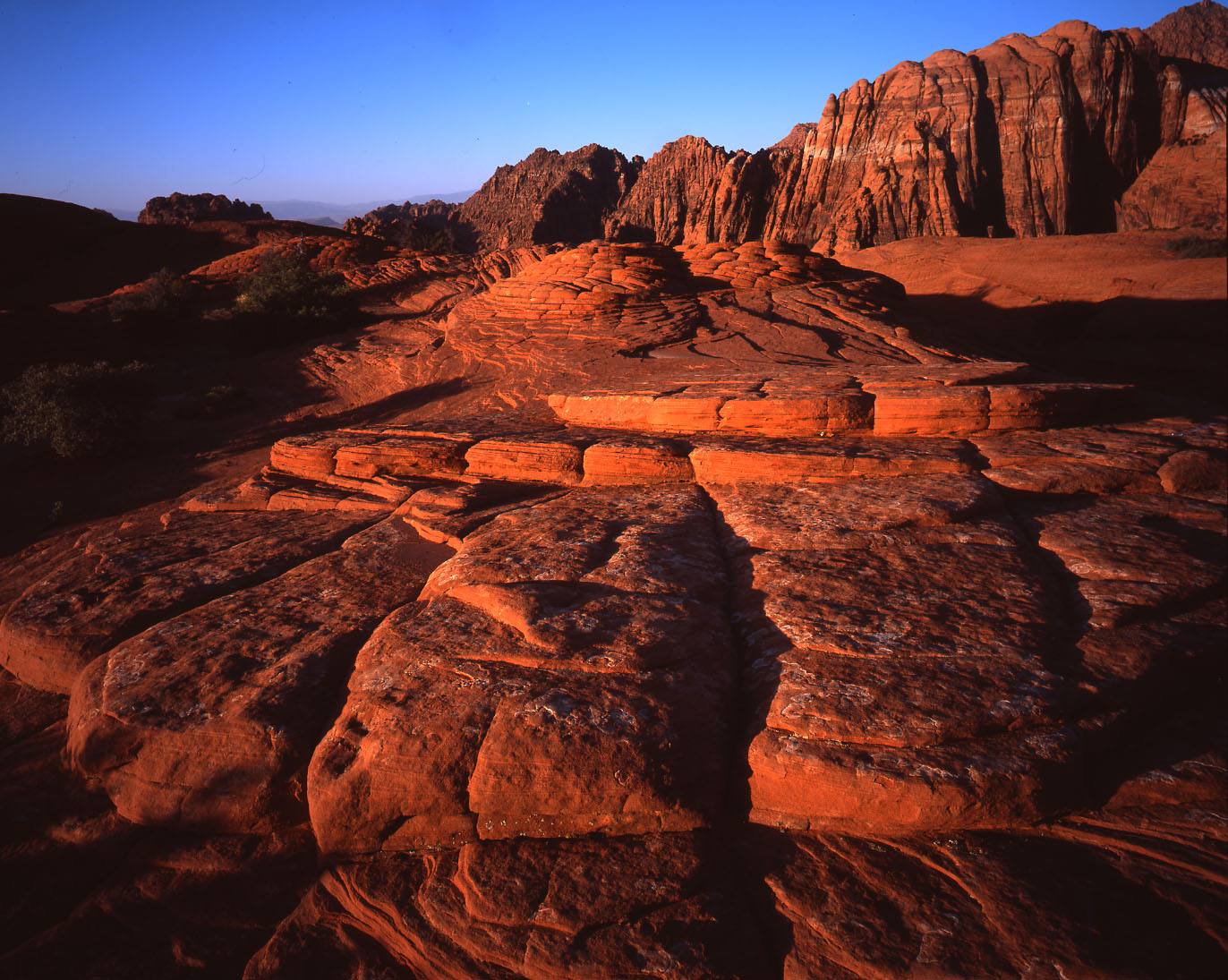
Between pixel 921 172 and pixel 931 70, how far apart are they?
801cm

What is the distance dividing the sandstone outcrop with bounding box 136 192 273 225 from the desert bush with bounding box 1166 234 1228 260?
68395 mm

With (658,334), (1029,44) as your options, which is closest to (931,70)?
(1029,44)

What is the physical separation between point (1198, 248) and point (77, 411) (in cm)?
3885

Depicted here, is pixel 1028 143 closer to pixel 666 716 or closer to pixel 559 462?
pixel 559 462

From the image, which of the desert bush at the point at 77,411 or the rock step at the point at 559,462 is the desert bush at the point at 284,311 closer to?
the desert bush at the point at 77,411

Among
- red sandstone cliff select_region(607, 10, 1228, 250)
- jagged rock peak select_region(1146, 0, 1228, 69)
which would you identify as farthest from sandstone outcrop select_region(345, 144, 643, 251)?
jagged rock peak select_region(1146, 0, 1228, 69)

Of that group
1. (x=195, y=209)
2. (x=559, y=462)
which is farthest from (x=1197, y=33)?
(x=195, y=209)

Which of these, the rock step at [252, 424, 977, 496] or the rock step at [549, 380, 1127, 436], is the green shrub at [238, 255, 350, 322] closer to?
the rock step at [252, 424, 977, 496]

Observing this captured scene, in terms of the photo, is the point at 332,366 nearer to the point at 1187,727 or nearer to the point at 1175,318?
the point at 1187,727

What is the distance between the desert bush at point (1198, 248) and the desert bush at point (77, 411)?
36.7 metres

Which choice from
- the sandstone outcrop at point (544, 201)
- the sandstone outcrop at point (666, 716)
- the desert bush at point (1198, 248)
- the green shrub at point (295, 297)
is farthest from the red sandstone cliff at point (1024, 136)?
the sandstone outcrop at point (666, 716)

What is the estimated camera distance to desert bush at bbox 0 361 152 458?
1323 centimetres

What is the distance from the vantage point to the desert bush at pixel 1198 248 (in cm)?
2553

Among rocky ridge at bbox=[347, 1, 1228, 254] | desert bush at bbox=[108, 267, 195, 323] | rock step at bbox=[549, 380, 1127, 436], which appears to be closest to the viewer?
rock step at bbox=[549, 380, 1127, 436]
